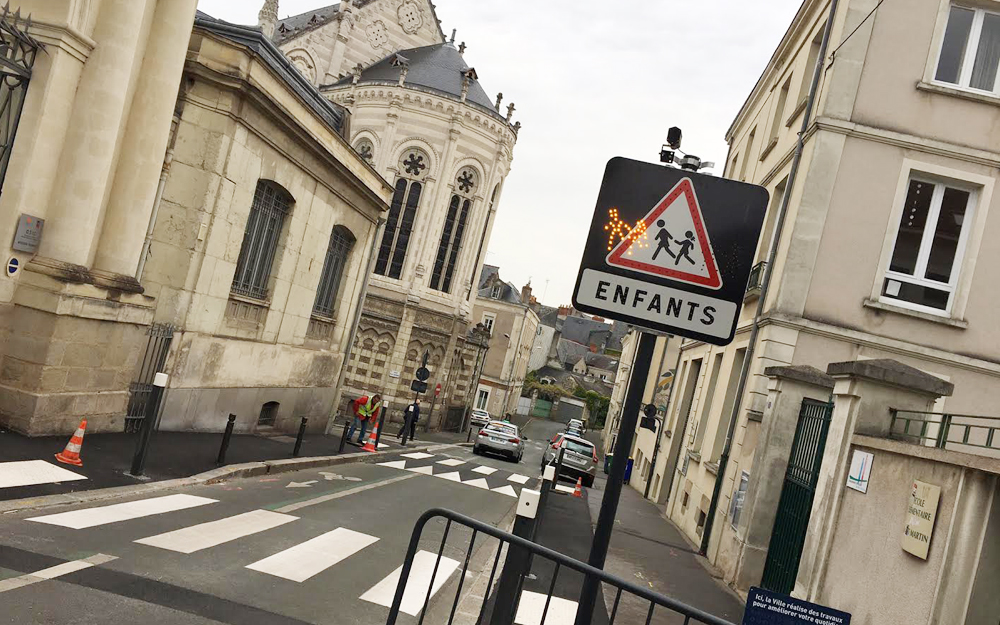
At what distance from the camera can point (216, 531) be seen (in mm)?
7996

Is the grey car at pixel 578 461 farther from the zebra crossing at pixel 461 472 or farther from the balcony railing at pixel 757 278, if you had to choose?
the balcony railing at pixel 757 278

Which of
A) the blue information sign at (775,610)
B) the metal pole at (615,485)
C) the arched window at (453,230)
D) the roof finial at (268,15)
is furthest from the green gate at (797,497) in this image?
the roof finial at (268,15)

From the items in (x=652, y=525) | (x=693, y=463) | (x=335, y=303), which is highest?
(x=335, y=303)

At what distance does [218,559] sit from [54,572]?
1.51m

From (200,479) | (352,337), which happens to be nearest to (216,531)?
(200,479)

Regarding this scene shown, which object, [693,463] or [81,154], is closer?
[81,154]

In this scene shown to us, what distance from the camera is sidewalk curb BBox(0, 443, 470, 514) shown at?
24.3ft

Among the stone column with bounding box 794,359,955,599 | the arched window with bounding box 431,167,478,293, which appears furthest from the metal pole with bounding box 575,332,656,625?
the arched window with bounding box 431,167,478,293

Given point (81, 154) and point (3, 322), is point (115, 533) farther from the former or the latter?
point (81, 154)

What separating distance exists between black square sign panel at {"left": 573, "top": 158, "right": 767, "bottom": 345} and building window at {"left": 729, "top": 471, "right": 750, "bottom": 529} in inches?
343

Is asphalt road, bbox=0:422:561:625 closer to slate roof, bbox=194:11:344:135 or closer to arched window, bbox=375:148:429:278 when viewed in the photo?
slate roof, bbox=194:11:344:135

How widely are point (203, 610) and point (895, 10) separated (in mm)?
12628

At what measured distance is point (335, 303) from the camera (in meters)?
22.6

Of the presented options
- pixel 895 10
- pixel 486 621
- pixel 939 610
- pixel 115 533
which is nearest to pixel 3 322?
pixel 115 533
